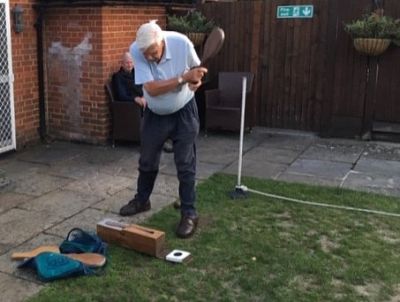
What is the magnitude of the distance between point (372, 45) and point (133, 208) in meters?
4.15

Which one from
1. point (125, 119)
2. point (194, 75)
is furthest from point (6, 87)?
point (194, 75)

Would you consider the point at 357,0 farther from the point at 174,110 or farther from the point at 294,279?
the point at 294,279

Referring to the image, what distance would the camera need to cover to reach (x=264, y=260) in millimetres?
3910

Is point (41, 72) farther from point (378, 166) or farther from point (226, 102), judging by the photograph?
point (378, 166)

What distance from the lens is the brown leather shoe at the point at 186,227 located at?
4257mm

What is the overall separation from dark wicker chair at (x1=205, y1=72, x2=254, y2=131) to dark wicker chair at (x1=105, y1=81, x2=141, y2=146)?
1313 mm

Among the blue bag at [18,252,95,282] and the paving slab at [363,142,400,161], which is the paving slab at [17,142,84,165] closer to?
the blue bag at [18,252,95,282]

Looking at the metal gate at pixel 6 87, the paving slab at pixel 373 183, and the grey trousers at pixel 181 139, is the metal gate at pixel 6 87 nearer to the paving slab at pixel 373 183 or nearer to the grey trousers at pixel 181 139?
the grey trousers at pixel 181 139

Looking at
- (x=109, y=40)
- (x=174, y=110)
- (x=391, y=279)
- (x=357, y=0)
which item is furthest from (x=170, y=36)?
(x=357, y=0)

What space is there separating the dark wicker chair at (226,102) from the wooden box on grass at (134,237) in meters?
3.85

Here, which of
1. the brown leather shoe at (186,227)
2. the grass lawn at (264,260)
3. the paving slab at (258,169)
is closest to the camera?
the grass lawn at (264,260)

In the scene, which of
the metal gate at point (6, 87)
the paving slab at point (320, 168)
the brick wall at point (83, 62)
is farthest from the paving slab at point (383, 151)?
the metal gate at point (6, 87)

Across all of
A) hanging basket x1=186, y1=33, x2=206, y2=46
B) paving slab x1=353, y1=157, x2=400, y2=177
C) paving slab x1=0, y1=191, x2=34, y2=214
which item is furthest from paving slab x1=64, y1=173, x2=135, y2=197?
hanging basket x1=186, y1=33, x2=206, y2=46

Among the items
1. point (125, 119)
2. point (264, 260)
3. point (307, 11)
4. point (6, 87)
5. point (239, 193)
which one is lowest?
point (264, 260)
